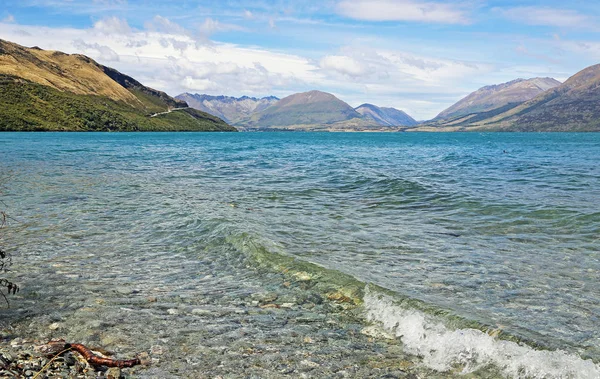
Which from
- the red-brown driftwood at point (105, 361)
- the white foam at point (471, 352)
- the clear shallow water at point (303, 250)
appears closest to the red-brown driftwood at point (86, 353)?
the red-brown driftwood at point (105, 361)

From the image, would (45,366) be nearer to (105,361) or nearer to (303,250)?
(105,361)

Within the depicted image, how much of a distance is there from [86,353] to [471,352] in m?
6.84

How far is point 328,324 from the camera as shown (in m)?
9.23

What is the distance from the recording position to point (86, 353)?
24.5 feet

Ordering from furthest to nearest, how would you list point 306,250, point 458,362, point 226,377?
point 306,250 < point 458,362 < point 226,377

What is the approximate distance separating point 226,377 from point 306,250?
812 cm

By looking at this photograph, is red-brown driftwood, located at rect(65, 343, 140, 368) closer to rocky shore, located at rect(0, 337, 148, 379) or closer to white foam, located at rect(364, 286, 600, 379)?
rocky shore, located at rect(0, 337, 148, 379)

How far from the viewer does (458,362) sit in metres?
7.68

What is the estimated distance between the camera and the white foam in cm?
712

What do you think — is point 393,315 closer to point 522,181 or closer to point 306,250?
point 306,250

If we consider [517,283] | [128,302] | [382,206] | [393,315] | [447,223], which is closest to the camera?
[393,315]

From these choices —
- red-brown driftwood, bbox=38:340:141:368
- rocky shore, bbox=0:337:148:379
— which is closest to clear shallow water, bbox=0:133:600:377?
red-brown driftwood, bbox=38:340:141:368

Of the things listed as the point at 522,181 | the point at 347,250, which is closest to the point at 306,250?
the point at 347,250

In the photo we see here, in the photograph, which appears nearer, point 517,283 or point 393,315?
point 393,315
